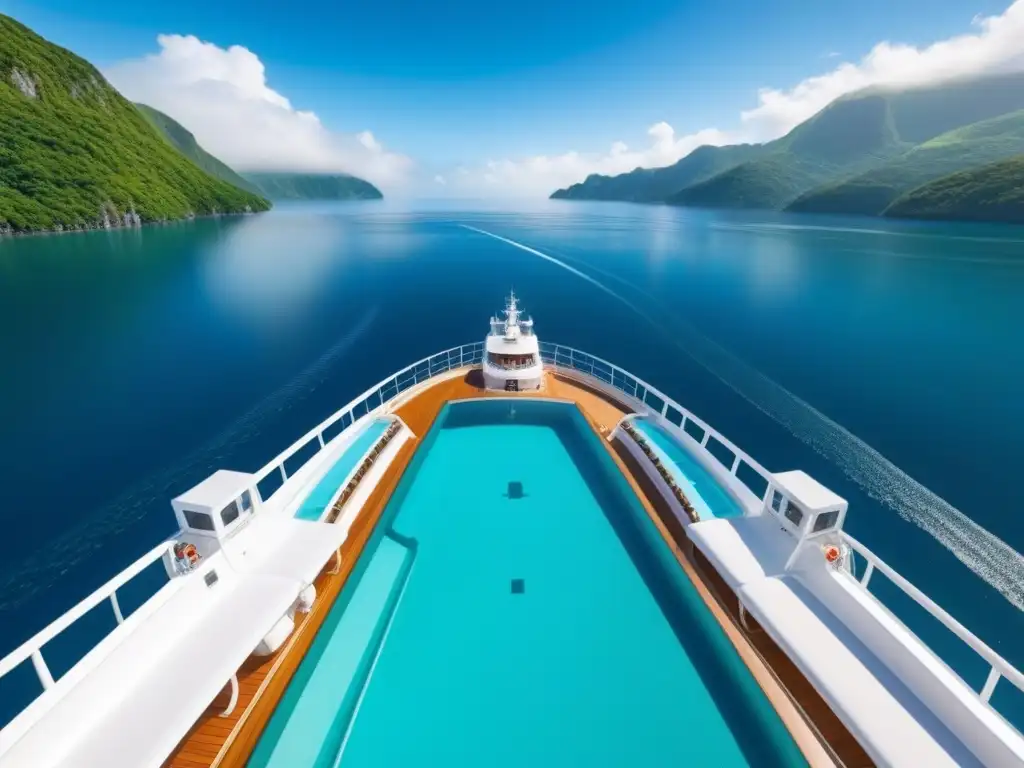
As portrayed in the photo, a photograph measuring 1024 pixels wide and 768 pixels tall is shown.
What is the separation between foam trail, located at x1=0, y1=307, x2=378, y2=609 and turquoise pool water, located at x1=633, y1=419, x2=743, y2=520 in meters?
20.7

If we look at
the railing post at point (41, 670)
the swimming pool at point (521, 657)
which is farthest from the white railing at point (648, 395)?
the railing post at point (41, 670)

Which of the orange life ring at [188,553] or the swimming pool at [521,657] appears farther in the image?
the orange life ring at [188,553]

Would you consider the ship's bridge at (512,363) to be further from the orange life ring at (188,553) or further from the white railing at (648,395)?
the orange life ring at (188,553)

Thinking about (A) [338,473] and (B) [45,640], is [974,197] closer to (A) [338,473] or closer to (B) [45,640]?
(A) [338,473]

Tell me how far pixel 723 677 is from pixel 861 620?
291 cm

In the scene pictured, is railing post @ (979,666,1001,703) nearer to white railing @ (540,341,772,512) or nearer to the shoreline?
white railing @ (540,341,772,512)

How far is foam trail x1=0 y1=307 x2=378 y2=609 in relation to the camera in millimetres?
16625

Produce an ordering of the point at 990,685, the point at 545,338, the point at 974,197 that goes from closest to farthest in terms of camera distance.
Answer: the point at 990,685, the point at 545,338, the point at 974,197

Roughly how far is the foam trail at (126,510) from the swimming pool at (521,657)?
13.9 metres

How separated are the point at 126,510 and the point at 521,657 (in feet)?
65.8

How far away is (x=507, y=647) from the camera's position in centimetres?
1021

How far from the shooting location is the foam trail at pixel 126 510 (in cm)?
1662

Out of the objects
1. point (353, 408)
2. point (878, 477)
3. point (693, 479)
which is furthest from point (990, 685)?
point (353, 408)

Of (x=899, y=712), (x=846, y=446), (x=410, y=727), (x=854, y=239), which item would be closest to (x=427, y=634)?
(x=410, y=727)
